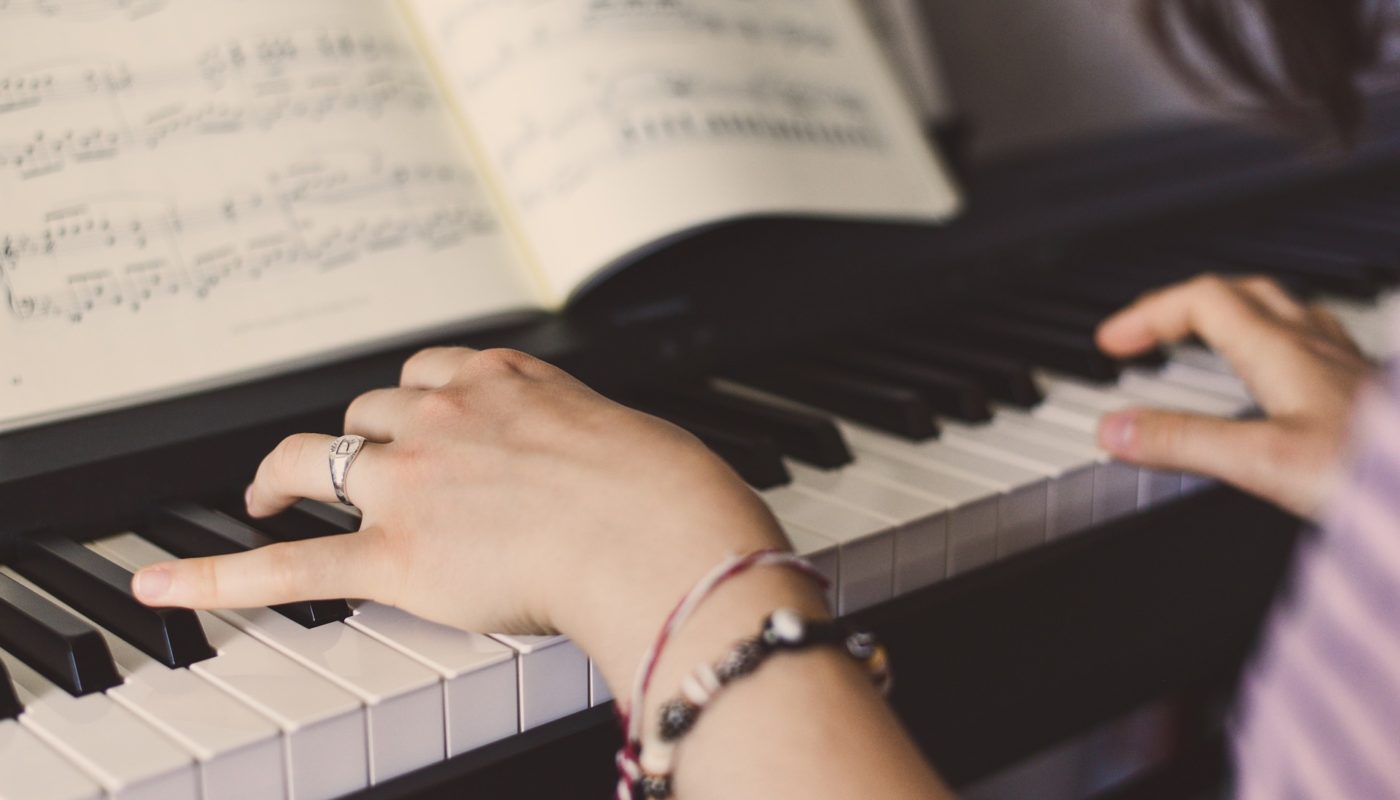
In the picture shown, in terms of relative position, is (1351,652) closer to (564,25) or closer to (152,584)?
(152,584)

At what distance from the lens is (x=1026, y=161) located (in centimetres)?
169

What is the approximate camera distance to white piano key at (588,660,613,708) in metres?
0.75

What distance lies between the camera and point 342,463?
0.74m

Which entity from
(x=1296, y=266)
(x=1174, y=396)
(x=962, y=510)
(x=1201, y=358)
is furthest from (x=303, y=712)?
(x=1296, y=266)

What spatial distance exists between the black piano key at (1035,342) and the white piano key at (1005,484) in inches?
9.0

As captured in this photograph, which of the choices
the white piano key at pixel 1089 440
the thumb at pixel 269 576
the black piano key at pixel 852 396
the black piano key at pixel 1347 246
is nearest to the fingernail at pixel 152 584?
the thumb at pixel 269 576

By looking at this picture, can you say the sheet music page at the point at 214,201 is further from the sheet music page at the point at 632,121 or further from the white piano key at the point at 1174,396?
the white piano key at the point at 1174,396

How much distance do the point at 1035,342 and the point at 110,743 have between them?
2.83 feet

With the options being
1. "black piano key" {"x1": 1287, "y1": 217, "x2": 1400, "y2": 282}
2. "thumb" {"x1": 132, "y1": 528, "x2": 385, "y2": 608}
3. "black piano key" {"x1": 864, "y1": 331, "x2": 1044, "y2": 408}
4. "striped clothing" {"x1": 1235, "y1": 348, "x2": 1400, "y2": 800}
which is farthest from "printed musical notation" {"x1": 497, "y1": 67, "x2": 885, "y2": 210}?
"striped clothing" {"x1": 1235, "y1": 348, "x2": 1400, "y2": 800}

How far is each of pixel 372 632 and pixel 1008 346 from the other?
701 mm

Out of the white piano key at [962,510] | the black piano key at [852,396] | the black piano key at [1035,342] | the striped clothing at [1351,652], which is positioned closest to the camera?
the striped clothing at [1351,652]

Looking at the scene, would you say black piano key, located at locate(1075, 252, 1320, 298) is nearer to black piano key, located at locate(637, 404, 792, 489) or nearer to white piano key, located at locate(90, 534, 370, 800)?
black piano key, located at locate(637, 404, 792, 489)

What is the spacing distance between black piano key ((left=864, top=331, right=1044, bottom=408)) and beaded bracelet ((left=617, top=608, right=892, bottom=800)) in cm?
50

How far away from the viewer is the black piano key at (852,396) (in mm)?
1029
